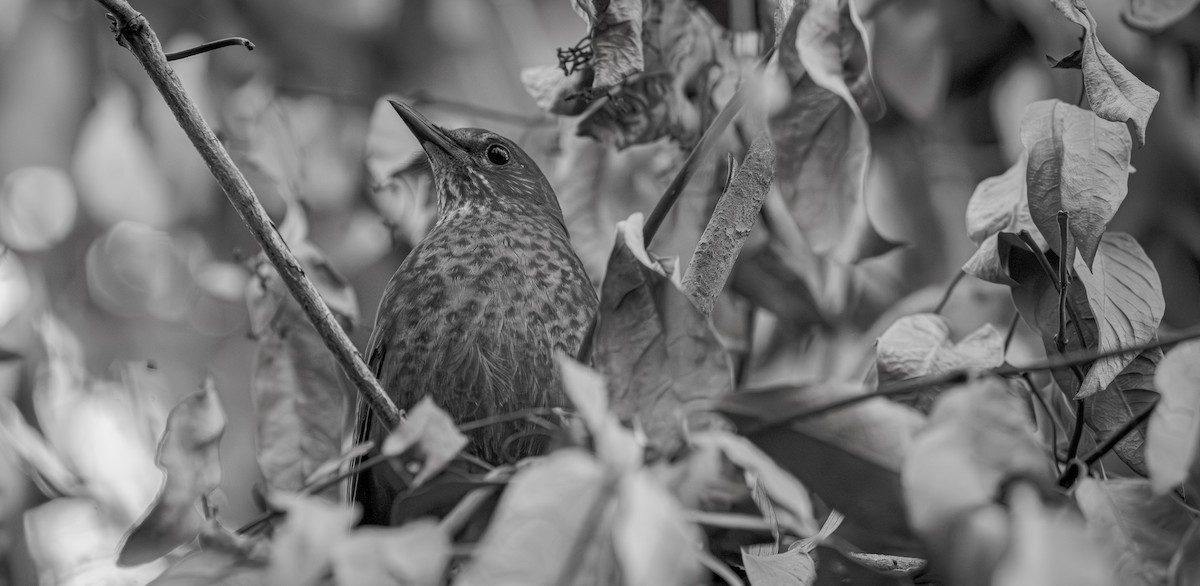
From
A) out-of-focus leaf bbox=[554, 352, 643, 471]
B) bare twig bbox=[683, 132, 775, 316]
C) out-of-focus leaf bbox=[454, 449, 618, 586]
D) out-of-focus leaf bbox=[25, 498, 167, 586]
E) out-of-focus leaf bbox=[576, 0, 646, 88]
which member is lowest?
out-of-focus leaf bbox=[25, 498, 167, 586]

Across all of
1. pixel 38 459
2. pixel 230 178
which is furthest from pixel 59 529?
pixel 230 178

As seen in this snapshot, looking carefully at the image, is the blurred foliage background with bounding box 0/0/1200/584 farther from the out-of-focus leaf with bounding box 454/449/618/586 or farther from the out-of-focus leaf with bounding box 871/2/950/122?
the out-of-focus leaf with bounding box 454/449/618/586

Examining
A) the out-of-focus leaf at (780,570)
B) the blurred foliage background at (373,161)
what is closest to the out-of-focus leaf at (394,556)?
the out-of-focus leaf at (780,570)

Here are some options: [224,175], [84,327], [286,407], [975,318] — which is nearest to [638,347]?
[224,175]

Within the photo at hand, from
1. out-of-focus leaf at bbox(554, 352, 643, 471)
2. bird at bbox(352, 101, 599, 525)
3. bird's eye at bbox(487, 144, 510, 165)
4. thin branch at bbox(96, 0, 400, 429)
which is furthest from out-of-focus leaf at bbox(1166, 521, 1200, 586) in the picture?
bird's eye at bbox(487, 144, 510, 165)

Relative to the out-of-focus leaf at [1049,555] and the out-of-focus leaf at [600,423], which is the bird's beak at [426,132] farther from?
the out-of-focus leaf at [1049,555]

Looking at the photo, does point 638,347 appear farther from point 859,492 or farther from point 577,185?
point 577,185

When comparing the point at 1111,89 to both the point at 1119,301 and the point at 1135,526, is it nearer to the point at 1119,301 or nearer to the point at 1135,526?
the point at 1119,301
